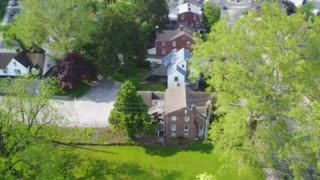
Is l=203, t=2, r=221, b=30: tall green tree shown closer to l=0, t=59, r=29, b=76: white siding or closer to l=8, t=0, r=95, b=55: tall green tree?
l=8, t=0, r=95, b=55: tall green tree

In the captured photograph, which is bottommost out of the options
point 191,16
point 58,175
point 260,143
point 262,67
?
point 58,175

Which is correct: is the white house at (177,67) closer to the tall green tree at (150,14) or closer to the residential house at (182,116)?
the residential house at (182,116)

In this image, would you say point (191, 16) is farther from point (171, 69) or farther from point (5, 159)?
point (5, 159)

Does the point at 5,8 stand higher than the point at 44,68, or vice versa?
the point at 5,8

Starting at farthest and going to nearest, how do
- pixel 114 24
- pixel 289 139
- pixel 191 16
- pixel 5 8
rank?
pixel 5 8, pixel 191 16, pixel 114 24, pixel 289 139

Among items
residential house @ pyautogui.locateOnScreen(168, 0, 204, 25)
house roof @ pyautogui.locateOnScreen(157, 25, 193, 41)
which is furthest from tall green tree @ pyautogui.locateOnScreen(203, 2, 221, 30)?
house roof @ pyautogui.locateOnScreen(157, 25, 193, 41)

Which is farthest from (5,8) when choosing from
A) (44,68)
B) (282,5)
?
(282,5)
